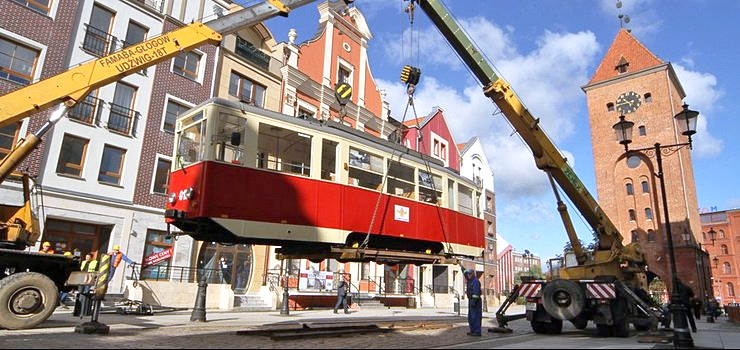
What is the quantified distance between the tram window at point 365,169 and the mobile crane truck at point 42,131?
4321 millimetres

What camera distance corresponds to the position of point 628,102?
2060 inches

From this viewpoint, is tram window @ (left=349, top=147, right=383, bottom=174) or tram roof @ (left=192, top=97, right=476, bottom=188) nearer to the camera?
tram roof @ (left=192, top=97, right=476, bottom=188)

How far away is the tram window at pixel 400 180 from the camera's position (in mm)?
11977

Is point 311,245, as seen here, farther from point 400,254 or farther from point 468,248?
point 468,248

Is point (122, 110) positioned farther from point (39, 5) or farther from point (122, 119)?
point (39, 5)

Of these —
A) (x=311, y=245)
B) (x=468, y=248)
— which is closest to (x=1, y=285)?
(x=311, y=245)

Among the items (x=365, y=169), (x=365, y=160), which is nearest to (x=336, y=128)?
(x=365, y=160)

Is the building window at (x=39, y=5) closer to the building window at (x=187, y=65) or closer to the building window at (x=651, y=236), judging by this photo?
→ the building window at (x=187, y=65)

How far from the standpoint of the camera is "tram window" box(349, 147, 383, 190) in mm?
11000

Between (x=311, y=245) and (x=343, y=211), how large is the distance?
104cm

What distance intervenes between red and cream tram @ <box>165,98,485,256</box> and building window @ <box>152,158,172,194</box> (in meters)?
11.0

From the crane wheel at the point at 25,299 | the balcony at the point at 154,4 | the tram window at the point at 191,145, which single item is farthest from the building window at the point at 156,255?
the balcony at the point at 154,4

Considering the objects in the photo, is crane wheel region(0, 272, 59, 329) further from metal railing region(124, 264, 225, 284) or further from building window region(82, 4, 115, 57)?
building window region(82, 4, 115, 57)

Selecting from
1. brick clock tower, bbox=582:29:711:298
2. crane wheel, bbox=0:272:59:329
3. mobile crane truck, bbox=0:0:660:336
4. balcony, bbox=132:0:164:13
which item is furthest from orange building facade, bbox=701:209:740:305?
crane wheel, bbox=0:272:59:329
